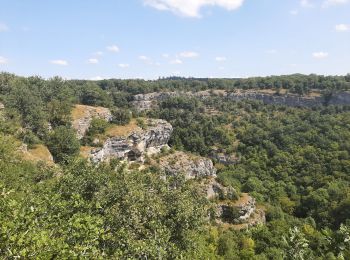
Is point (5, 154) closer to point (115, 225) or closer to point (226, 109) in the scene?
point (115, 225)

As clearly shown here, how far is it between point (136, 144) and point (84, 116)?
1637 centimetres

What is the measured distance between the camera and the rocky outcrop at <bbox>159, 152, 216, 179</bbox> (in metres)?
95.4

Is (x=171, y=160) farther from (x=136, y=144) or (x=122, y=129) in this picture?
(x=122, y=129)

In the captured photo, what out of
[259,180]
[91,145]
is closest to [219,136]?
[259,180]

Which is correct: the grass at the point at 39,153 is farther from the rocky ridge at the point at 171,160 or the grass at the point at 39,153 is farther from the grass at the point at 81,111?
the grass at the point at 81,111

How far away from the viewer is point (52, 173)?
53969 millimetres

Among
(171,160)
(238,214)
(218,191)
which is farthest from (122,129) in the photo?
(238,214)

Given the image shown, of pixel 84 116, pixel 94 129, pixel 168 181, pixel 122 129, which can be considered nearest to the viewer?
pixel 168 181

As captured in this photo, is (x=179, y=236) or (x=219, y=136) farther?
→ (x=219, y=136)

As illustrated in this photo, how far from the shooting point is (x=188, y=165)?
97.4 metres

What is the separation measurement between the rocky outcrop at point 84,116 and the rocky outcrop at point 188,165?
2159cm

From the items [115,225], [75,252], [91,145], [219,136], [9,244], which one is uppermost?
[9,244]

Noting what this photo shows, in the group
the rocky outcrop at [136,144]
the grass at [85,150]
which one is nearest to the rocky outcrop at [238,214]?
the rocky outcrop at [136,144]

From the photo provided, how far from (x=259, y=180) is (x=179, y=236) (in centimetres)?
8811
